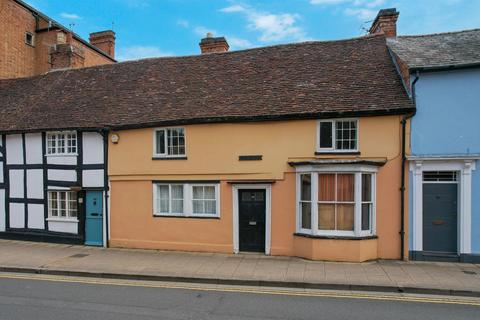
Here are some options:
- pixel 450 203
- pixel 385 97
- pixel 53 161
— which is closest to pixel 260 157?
pixel 385 97

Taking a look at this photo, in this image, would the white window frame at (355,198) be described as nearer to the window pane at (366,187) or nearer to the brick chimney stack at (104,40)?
the window pane at (366,187)

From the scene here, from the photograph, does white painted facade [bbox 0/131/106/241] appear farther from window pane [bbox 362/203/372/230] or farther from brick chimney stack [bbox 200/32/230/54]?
window pane [bbox 362/203/372/230]

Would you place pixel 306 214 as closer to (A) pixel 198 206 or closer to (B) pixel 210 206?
(B) pixel 210 206

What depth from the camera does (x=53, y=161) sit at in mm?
13352

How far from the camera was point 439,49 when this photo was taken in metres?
11.5

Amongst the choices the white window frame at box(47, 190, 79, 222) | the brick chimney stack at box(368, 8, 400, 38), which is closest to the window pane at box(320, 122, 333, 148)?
the brick chimney stack at box(368, 8, 400, 38)

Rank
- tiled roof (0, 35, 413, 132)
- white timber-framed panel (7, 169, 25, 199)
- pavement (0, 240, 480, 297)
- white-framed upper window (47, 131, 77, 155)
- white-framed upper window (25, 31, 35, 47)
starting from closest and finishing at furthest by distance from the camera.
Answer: pavement (0, 240, 480, 297) < tiled roof (0, 35, 413, 132) < white-framed upper window (47, 131, 77, 155) < white timber-framed panel (7, 169, 25, 199) < white-framed upper window (25, 31, 35, 47)

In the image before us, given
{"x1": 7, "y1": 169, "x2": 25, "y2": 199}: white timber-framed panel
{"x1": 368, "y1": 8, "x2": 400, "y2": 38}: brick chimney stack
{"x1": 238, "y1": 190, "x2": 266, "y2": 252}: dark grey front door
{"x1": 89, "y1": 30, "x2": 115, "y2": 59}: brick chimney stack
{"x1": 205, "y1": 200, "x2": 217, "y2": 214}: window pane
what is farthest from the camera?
{"x1": 89, "y1": 30, "x2": 115, "y2": 59}: brick chimney stack

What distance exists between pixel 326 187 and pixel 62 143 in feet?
33.4

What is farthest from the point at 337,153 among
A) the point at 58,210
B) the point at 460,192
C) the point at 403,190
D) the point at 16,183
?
the point at 16,183

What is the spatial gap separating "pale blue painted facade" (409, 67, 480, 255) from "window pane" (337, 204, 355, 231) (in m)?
1.78

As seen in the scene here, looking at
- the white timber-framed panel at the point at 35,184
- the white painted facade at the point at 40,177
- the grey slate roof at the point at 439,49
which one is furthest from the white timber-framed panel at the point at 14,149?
the grey slate roof at the point at 439,49

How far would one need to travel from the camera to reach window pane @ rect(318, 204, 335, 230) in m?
10.6

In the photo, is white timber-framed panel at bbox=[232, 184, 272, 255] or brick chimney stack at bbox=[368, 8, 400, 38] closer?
white timber-framed panel at bbox=[232, 184, 272, 255]
